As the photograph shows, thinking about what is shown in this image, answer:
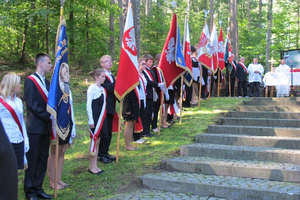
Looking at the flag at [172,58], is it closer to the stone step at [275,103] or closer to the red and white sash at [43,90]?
the stone step at [275,103]

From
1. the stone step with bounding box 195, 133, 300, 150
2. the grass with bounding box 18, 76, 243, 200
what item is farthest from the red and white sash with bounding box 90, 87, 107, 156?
the stone step with bounding box 195, 133, 300, 150

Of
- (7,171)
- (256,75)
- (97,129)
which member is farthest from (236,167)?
(256,75)

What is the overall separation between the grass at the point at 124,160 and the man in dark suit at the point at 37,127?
322 mm

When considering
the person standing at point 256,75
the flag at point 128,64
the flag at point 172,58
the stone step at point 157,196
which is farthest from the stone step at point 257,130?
the person standing at point 256,75

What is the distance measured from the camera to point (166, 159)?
6.34 metres

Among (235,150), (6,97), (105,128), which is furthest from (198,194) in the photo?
(6,97)

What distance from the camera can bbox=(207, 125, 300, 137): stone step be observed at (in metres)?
7.55

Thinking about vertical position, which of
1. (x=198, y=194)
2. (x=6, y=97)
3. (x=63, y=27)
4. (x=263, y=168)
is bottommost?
(x=198, y=194)

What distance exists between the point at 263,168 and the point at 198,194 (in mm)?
1343

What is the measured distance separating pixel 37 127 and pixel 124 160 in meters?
2.31

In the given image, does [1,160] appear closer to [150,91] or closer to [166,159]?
[166,159]

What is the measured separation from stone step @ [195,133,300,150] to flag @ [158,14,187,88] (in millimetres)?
2025

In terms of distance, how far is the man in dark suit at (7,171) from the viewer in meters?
1.79

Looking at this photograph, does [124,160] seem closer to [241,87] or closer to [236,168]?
[236,168]
